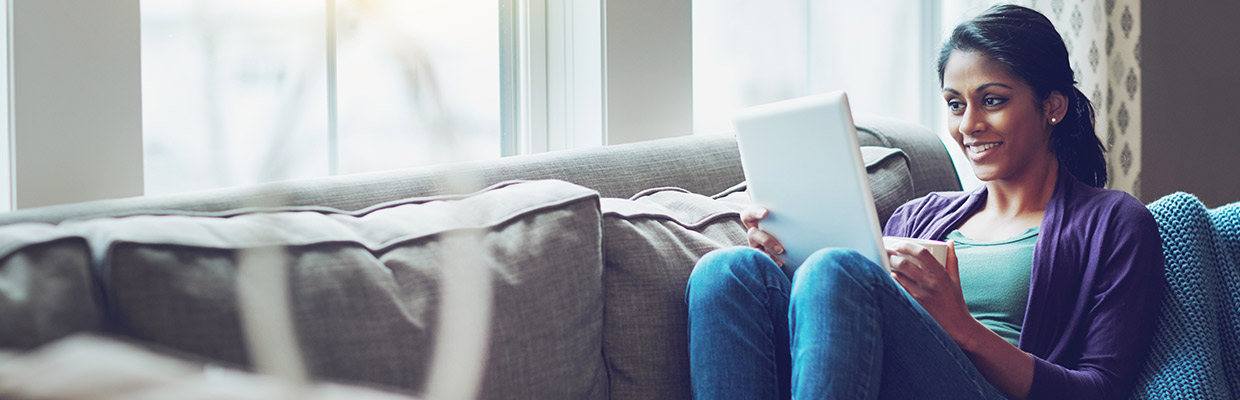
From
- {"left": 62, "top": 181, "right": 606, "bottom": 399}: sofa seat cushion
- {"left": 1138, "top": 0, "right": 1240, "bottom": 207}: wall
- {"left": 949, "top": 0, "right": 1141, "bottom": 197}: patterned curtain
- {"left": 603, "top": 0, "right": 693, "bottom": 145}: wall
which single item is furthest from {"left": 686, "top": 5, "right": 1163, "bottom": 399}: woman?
{"left": 1138, "top": 0, "right": 1240, "bottom": 207}: wall

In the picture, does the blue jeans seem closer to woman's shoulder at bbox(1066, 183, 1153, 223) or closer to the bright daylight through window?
woman's shoulder at bbox(1066, 183, 1153, 223)

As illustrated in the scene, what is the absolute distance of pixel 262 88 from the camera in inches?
58.5

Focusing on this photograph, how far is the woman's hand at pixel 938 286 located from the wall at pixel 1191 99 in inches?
75.4

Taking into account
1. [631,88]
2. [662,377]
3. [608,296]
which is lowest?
[662,377]

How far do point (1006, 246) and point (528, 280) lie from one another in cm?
76

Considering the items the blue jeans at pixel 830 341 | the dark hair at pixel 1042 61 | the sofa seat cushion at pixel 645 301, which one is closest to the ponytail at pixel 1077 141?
the dark hair at pixel 1042 61

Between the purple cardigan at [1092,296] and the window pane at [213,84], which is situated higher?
the window pane at [213,84]

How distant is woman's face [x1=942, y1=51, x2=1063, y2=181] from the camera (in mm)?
1347

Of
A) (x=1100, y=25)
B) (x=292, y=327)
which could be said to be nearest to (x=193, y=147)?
(x=292, y=327)

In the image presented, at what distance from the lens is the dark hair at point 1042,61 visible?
134 centimetres

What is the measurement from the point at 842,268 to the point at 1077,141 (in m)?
0.57

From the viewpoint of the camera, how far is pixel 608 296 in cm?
121

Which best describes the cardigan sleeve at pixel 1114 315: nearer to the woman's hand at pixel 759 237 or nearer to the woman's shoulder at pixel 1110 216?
the woman's shoulder at pixel 1110 216

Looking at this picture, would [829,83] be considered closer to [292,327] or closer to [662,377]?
[662,377]
